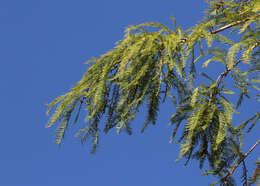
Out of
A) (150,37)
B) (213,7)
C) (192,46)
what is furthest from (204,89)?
(213,7)

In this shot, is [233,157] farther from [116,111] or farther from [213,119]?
[116,111]

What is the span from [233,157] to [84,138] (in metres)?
0.96

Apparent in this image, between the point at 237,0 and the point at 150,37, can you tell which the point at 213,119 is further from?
the point at 237,0

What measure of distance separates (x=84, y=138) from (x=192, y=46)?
0.89 metres

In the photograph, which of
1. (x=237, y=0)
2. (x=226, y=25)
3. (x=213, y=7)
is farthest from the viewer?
(x=237, y=0)

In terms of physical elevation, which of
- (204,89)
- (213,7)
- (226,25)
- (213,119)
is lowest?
(213,119)

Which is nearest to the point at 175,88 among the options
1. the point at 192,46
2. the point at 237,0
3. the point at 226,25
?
the point at 192,46

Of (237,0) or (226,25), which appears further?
(237,0)

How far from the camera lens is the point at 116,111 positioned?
93.7 inches

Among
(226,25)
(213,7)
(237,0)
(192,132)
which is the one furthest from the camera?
(237,0)

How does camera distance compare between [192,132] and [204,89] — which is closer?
[192,132]

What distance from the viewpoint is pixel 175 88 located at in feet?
7.95

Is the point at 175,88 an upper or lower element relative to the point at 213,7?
lower

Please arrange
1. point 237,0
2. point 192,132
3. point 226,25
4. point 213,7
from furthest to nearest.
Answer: point 237,0
point 213,7
point 226,25
point 192,132
